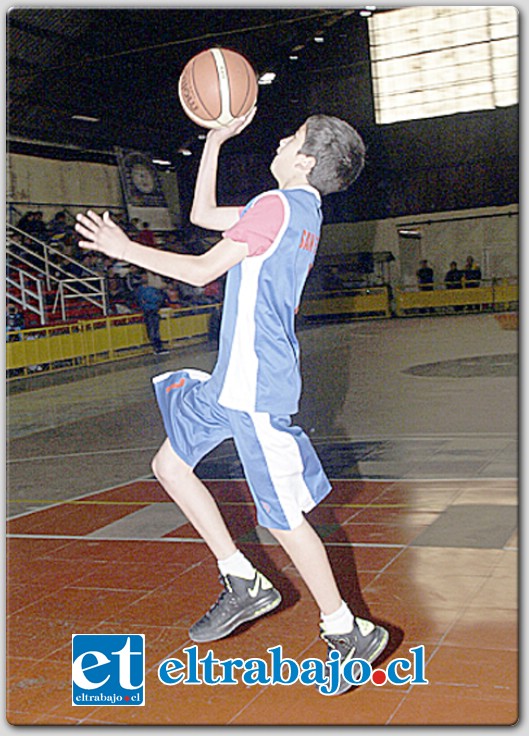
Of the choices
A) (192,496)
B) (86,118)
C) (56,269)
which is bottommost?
(192,496)

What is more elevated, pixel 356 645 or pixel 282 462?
pixel 282 462

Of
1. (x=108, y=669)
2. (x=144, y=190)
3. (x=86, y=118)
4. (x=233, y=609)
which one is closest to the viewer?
(x=108, y=669)

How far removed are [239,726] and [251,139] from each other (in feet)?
13.4

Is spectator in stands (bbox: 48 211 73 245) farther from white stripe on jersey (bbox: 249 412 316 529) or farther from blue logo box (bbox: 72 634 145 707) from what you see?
white stripe on jersey (bbox: 249 412 316 529)

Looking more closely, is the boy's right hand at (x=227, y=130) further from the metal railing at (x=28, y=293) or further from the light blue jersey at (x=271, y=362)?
the metal railing at (x=28, y=293)

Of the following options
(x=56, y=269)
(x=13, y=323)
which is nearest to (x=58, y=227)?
(x=56, y=269)

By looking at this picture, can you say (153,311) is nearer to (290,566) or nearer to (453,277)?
(453,277)

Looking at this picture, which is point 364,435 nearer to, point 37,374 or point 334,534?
point 334,534

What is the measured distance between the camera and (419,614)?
265 cm

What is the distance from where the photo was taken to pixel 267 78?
5836mm

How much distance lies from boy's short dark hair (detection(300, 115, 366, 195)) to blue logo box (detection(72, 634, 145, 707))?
1.39 meters

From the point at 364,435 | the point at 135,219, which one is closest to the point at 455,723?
the point at 364,435

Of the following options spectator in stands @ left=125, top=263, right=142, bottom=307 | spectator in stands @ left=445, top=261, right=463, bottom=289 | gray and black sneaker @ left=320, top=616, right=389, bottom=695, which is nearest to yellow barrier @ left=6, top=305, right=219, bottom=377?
spectator in stands @ left=125, top=263, right=142, bottom=307

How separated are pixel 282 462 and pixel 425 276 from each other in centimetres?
573
